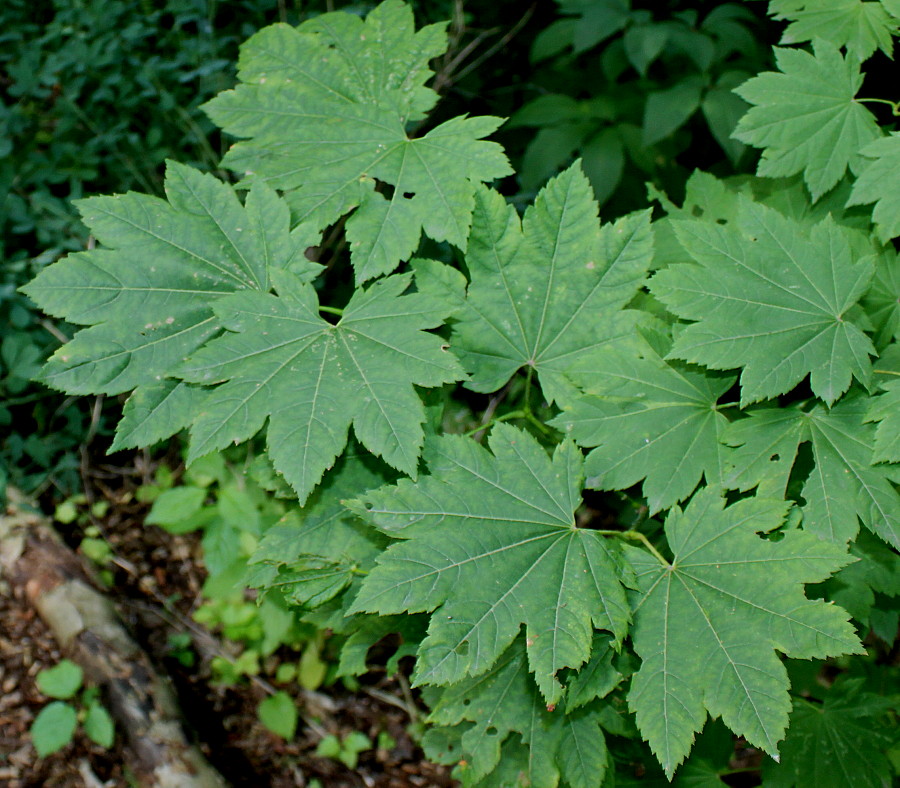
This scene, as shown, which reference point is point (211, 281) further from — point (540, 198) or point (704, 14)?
point (704, 14)

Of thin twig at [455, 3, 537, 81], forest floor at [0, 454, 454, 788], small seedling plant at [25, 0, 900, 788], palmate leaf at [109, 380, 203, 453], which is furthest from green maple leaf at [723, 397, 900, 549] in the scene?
thin twig at [455, 3, 537, 81]

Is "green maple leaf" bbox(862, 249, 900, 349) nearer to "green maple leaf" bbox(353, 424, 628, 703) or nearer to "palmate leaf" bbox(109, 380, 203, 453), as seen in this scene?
"green maple leaf" bbox(353, 424, 628, 703)

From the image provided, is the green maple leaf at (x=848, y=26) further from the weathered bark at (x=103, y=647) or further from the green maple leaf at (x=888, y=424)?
the weathered bark at (x=103, y=647)

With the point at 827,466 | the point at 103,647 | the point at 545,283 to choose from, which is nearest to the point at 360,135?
the point at 545,283

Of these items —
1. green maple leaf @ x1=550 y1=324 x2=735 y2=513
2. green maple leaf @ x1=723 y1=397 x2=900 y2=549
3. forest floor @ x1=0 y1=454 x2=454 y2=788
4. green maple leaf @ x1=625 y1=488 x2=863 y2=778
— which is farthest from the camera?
forest floor @ x1=0 y1=454 x2=454 y2=788

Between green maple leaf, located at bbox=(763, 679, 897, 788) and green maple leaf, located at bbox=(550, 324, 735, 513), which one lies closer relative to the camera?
green maple leaf, located at bbox=(550, 324, 735, 513)

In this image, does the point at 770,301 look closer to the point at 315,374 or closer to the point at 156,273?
A: the point at 315,374
